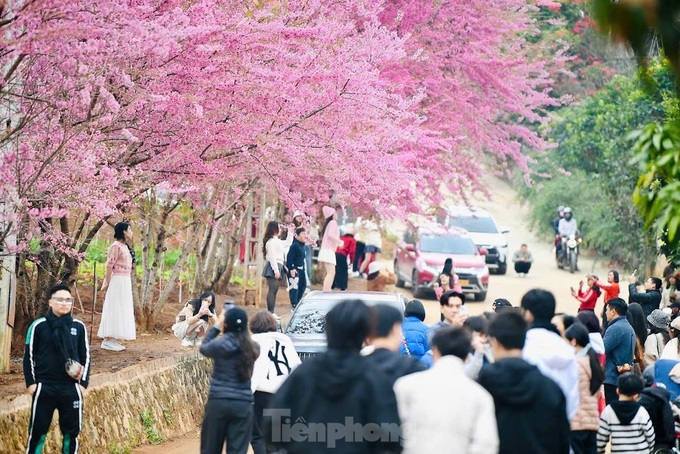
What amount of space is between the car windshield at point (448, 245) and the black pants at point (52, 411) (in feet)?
62.1

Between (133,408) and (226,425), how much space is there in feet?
14.8

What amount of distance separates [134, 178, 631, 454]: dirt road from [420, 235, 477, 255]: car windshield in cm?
130

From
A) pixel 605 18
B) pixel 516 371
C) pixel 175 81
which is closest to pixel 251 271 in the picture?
pixel 175 81

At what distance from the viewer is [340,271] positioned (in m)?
23.5

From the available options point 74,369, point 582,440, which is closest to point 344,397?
point 582,440

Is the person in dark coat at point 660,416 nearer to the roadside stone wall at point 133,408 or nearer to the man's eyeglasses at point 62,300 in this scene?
the man's eyeglasses at point 62,300

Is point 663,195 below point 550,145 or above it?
below

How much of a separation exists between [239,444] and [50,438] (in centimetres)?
325

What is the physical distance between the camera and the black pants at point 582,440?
8773 millimetres

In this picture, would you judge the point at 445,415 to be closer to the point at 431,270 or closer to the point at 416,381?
the point at 416,381

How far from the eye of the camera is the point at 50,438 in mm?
11258

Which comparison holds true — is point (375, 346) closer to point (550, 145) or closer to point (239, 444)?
point (239, 444)

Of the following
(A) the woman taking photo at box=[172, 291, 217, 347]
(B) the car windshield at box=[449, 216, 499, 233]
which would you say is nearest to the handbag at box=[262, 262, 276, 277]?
(A) the woman taking photo at box=[172, 291, 217, 347]

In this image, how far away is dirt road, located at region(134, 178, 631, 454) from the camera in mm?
13797
